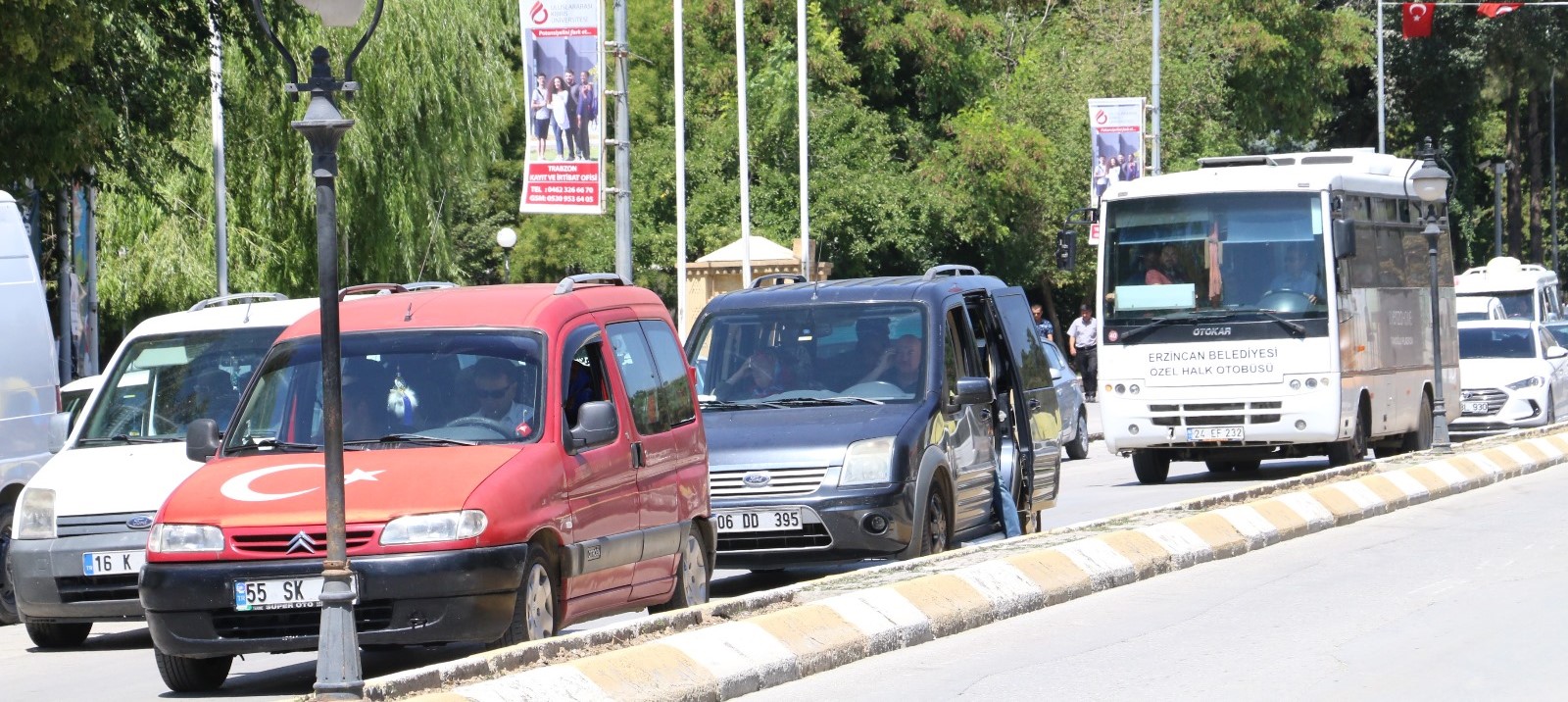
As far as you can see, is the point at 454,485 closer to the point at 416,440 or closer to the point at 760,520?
the point at 416,440

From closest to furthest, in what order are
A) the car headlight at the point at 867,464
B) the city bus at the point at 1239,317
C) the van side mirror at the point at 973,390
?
the car headlight at the point at 867,464, the van side mirror at the point at 973,390, the city bus at the point at 1239,317

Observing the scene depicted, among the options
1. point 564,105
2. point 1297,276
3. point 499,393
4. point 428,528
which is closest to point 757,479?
point 499,393

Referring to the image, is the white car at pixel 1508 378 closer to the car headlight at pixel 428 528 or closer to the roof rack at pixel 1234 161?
the roof rack at pixel 1234 161

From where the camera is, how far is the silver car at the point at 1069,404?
23422 millimetres

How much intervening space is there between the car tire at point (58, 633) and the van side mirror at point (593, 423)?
13.0 feet

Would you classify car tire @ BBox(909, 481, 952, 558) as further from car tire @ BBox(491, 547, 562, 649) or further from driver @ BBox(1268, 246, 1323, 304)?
driver @ BBox(1268, 246, 1323, 304)

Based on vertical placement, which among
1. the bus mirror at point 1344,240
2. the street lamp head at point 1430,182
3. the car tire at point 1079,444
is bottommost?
the car tire at point 1079,444

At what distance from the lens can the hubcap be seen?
28.7ft

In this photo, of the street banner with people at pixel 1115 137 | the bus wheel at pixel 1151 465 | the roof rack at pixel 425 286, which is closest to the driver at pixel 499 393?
the roof rack at pixel 425 286

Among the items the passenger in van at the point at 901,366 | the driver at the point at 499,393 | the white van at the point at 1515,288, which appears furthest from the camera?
the white van at the point at 1515,288

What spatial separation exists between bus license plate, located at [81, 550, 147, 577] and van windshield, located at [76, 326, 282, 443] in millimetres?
1349

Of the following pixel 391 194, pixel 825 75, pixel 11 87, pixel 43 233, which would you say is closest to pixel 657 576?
pixel 11 87

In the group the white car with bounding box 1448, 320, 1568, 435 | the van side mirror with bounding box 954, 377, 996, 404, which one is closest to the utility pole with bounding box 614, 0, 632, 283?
the van side mirror with bounding box 954, 377, 996, 404

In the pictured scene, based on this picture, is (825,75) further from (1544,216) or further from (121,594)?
(1544,216)
